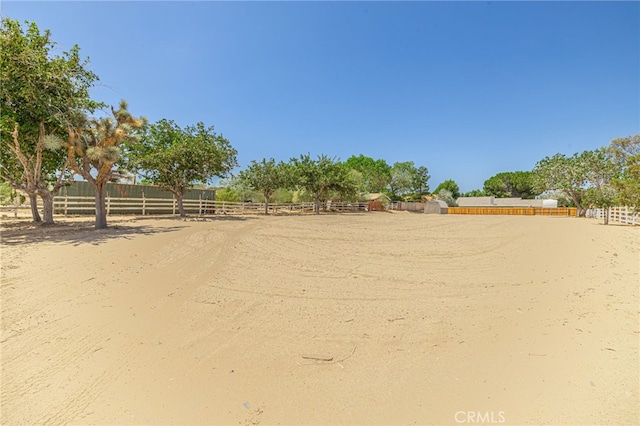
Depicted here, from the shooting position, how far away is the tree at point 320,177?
115ft

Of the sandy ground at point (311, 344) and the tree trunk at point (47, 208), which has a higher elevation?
the tree trunk at point (47, 208)

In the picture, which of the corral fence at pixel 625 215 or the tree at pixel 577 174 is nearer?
the corral fence at pixel 625 215

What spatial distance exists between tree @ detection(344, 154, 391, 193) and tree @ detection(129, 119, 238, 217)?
44995 millimetres

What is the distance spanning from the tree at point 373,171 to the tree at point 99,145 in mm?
53688

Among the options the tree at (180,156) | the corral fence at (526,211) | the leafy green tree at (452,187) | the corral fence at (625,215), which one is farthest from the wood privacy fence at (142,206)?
the leafy green tree at (452,187)

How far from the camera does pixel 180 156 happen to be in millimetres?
20094

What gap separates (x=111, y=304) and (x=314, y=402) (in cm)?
376

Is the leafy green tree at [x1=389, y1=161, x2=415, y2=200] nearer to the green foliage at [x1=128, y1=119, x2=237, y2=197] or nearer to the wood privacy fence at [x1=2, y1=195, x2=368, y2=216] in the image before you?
the wood privacy fence at [x1=2, y1=195, x2=368, y2=216]

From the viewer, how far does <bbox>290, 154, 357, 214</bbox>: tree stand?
35.2 m

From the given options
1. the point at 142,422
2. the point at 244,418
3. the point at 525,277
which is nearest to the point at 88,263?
the point at 142,422

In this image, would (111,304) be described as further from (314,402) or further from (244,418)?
(314,402)

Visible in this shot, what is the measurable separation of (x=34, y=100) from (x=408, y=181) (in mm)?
63570

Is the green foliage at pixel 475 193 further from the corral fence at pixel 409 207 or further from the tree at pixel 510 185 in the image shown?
the corral fence at pixel 409 207

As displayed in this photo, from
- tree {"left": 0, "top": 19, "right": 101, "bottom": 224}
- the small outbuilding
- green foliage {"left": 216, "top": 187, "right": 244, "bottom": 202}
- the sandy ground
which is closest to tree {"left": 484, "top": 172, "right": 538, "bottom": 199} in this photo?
the small outbuilding
